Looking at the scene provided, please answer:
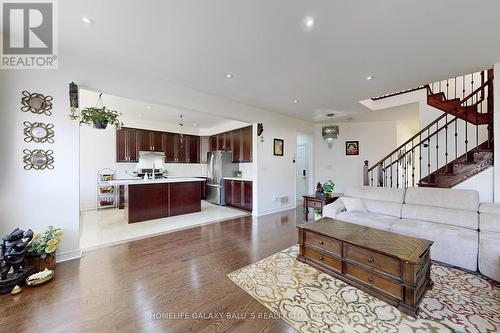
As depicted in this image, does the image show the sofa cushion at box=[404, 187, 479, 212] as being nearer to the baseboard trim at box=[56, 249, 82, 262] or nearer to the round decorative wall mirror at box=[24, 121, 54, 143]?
the baseboard trim at box=[56, 249, 82, 262]

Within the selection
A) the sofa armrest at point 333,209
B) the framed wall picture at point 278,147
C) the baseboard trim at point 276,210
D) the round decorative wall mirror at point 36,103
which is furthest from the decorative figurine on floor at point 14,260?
the framed wall picture at point 278,147

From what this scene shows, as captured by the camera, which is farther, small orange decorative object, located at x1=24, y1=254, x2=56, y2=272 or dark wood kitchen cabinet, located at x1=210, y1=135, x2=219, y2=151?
dark wood kitchen cabinet, located at x1=210, y1=135, x2=219, y2=151

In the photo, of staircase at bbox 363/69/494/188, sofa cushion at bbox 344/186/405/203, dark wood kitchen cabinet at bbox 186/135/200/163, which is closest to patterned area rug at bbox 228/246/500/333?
sofa cushion at bbox 344/186/405/203

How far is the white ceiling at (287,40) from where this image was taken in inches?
73.2

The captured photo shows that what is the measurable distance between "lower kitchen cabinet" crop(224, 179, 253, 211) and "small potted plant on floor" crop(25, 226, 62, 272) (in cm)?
379

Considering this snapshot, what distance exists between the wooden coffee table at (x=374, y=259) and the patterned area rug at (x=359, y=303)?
0.09 metres

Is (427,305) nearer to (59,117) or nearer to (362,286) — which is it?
(362,286)

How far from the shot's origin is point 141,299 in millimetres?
1922

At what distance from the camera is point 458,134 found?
407 cm

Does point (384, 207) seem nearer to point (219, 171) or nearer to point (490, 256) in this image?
point (490, 256)

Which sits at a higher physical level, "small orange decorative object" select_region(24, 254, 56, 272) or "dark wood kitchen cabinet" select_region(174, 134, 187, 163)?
"dark wood kitchen cabinet" select_region(174, 134, 187, 163)

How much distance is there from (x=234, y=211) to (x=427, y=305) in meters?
4.24

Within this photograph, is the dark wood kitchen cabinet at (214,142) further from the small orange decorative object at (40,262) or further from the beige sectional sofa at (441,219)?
the small orange decorative object at (40,262)

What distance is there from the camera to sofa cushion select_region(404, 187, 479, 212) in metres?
2.87
